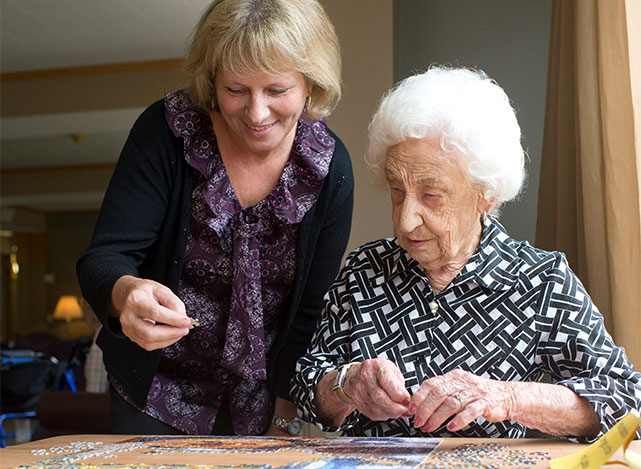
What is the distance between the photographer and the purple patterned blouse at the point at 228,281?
5.69 ft

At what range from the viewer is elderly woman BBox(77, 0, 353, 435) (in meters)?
1.63

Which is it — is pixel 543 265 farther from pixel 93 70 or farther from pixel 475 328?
pixel 93 70

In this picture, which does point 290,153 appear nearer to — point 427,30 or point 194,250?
point 194,250

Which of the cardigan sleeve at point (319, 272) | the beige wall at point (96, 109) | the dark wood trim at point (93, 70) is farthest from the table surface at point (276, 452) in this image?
the dark wood trim at point (93, 70)

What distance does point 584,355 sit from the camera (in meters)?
1.42

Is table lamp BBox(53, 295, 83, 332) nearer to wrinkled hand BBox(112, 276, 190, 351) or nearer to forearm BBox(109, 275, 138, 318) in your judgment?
forearm BBox(109, 275, 138, 318)

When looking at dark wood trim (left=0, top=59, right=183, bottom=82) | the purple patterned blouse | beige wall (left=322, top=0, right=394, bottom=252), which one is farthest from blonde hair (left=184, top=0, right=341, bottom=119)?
dark wood trim (left=0, top=59, right=183, bottom=82)

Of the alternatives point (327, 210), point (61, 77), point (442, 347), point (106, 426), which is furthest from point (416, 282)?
point (61, 77)

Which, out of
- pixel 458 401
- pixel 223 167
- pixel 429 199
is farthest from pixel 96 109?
pixel 458 401

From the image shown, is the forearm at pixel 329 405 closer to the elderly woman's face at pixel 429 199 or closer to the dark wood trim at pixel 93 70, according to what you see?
the elderly woman's face at pixel 429 199

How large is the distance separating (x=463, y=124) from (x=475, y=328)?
431mm

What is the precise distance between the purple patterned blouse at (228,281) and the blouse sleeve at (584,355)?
620mm

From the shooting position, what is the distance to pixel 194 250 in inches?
68.5

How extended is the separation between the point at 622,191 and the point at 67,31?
6084 mm
